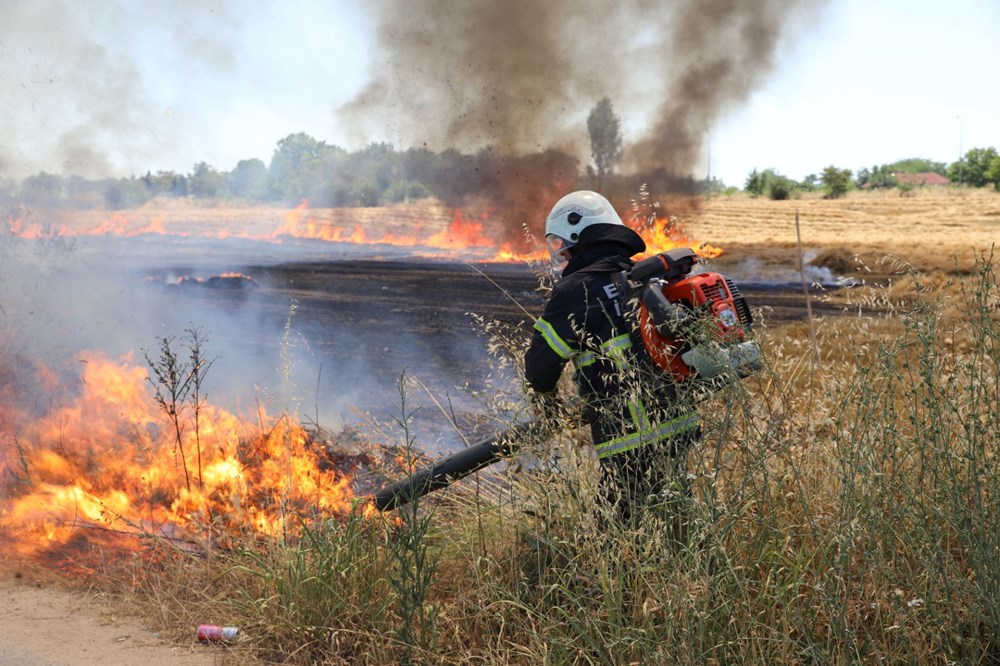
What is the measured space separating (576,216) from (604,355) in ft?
2.35

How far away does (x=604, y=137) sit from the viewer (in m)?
23.2

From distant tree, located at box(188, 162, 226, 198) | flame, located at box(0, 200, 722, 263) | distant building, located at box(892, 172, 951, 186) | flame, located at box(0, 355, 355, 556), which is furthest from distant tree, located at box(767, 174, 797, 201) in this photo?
flame, located at box(0, 355, 355, 556)

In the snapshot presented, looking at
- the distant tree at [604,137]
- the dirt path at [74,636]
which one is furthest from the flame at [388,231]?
the dirt path at [74,636]

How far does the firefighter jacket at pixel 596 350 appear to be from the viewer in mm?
3582

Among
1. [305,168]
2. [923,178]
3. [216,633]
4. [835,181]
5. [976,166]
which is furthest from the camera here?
[923,178]

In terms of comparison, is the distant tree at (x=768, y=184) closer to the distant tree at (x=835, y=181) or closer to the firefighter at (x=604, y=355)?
the distant tree at (x=835, y=181)

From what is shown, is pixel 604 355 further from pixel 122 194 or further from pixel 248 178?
pixel 248 178

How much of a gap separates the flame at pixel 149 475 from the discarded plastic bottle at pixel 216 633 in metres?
0.70

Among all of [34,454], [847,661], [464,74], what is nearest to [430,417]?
[34,454]

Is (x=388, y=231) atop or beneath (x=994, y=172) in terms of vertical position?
beneath

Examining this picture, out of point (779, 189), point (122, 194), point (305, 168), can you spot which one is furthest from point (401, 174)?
point (779, 189)

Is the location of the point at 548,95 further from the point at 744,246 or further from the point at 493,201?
the point at 744,246

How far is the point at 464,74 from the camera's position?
856 inches

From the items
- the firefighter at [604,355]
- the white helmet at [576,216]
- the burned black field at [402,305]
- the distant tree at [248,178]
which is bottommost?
the burned black field at [402,305]
